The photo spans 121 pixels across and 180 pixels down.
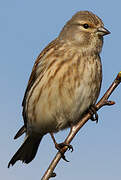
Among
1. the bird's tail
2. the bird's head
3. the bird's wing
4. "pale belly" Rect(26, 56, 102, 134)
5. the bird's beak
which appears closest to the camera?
"pale belly" Rect(26, 56, 102, 134)

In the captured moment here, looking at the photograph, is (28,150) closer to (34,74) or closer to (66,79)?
(34,74)

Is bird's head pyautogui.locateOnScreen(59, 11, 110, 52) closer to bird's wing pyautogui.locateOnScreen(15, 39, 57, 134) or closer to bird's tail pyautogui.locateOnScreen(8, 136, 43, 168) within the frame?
bird's wing pyautogui.locateOnScreen(15, 39, 57, 134)

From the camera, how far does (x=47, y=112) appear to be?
21.3 feet

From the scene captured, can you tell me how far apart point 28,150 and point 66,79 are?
1.99 meters

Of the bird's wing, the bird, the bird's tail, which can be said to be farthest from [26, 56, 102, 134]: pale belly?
the bird's tail

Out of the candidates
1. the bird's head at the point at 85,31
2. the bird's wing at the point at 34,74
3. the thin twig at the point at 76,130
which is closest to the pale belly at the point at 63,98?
the bird's wing at the point at 34,74

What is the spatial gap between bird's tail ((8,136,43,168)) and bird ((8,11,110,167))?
2cm

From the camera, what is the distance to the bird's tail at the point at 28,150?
24.1 ft

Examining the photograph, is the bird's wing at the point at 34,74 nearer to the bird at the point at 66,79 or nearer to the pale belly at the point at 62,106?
the bird at the point at 66,79

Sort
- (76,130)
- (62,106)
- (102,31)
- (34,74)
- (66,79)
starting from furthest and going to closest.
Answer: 1. (34,74)
2. (102,31)
3. (62,106)
4. (66,79)
5. (76,130)

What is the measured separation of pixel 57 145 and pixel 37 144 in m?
1.61

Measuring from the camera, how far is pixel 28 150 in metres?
7.54

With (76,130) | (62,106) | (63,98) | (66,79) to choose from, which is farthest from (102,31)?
(76,130)

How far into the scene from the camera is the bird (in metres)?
6.23
